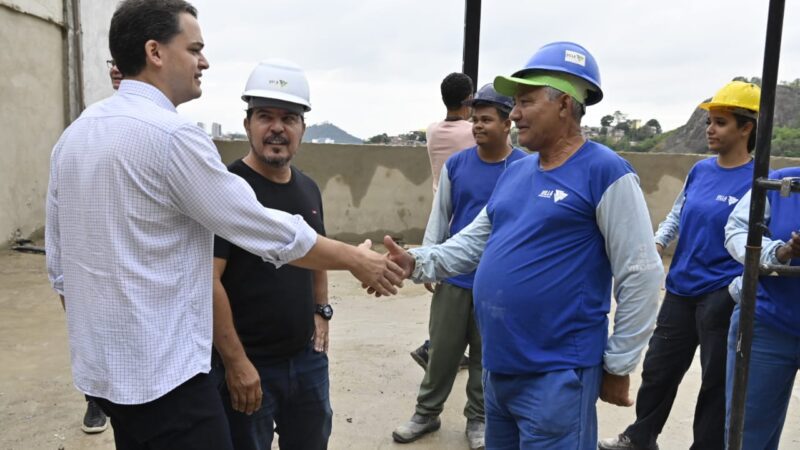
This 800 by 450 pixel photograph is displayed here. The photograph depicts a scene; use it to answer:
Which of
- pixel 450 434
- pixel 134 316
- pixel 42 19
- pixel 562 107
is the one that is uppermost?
pixel 42 19

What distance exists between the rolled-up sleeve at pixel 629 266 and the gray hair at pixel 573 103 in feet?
1.00

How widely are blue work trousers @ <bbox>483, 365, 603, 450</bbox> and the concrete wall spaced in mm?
7230

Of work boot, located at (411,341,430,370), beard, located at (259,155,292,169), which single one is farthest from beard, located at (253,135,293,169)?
work boot, located at (411,341,430,370)

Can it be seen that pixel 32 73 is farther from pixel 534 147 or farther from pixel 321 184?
pixel 534 147

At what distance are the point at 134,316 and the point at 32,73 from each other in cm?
872

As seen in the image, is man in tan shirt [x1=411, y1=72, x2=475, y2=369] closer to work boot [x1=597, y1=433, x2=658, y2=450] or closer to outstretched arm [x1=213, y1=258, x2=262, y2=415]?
work boot [x1=597, y1=433, x2=658, y2=450]

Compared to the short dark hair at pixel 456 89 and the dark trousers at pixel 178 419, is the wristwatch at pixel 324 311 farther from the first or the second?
the short dark hair at pixel 456 89

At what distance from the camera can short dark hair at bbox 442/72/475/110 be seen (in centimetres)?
438

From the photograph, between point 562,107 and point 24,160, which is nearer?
point 562,107

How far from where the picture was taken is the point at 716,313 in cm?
325

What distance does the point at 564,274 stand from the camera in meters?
2.28

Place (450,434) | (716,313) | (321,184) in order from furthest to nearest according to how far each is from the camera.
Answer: (321,184) < (450,434) < (716,313)

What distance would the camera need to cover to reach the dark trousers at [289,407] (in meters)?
2.52

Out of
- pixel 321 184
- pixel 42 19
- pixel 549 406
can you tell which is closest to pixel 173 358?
pixel 549 406
